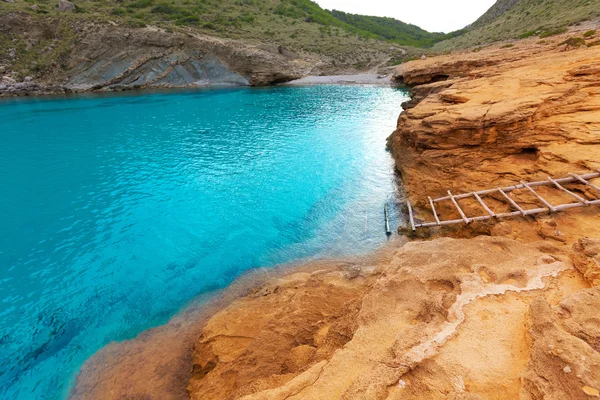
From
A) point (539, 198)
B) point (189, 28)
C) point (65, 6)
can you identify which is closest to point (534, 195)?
point (539, 198)

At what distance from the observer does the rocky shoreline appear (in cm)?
390

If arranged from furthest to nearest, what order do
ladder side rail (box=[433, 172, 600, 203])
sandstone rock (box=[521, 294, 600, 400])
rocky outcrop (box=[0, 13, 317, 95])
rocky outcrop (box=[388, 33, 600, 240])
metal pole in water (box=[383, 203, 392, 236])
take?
rocky outcrop (box=[0, 13, 317, 95]) → metal pole in water (box=[383, 203, 392, 236]) → rocky outcrop (box=[388, 33, 600, 240]) → ladder side rail (box=[433, 172, 600, 203]) → sandstone rock (box=[521, 294, 600, 400])

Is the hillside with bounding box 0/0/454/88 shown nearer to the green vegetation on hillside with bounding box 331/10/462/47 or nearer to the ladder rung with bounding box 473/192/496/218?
the green vegetation on hillside with bounding box 331/10/462/47

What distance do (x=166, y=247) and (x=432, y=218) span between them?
11051 mm

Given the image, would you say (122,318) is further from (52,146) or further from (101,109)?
(101,109)

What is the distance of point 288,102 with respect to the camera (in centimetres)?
4056

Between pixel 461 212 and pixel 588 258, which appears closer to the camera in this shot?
pixel 588 258

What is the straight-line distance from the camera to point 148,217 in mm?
14391

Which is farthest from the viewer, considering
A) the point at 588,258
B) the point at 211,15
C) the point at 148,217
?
the point at 211,15

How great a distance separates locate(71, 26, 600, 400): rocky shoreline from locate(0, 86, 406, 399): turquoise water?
1.33 m

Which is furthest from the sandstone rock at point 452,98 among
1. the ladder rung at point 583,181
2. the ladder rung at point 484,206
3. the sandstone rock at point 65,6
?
the sandstone rock at point 65,6

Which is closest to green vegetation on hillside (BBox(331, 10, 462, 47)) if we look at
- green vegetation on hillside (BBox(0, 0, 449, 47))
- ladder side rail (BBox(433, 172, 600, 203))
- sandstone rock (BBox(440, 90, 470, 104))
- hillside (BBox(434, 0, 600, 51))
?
green vegetation on hillside (BBox(0, 0, 449, 47))

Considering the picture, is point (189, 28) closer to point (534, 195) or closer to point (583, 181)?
point (534, 195)

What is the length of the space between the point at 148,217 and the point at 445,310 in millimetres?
13523
